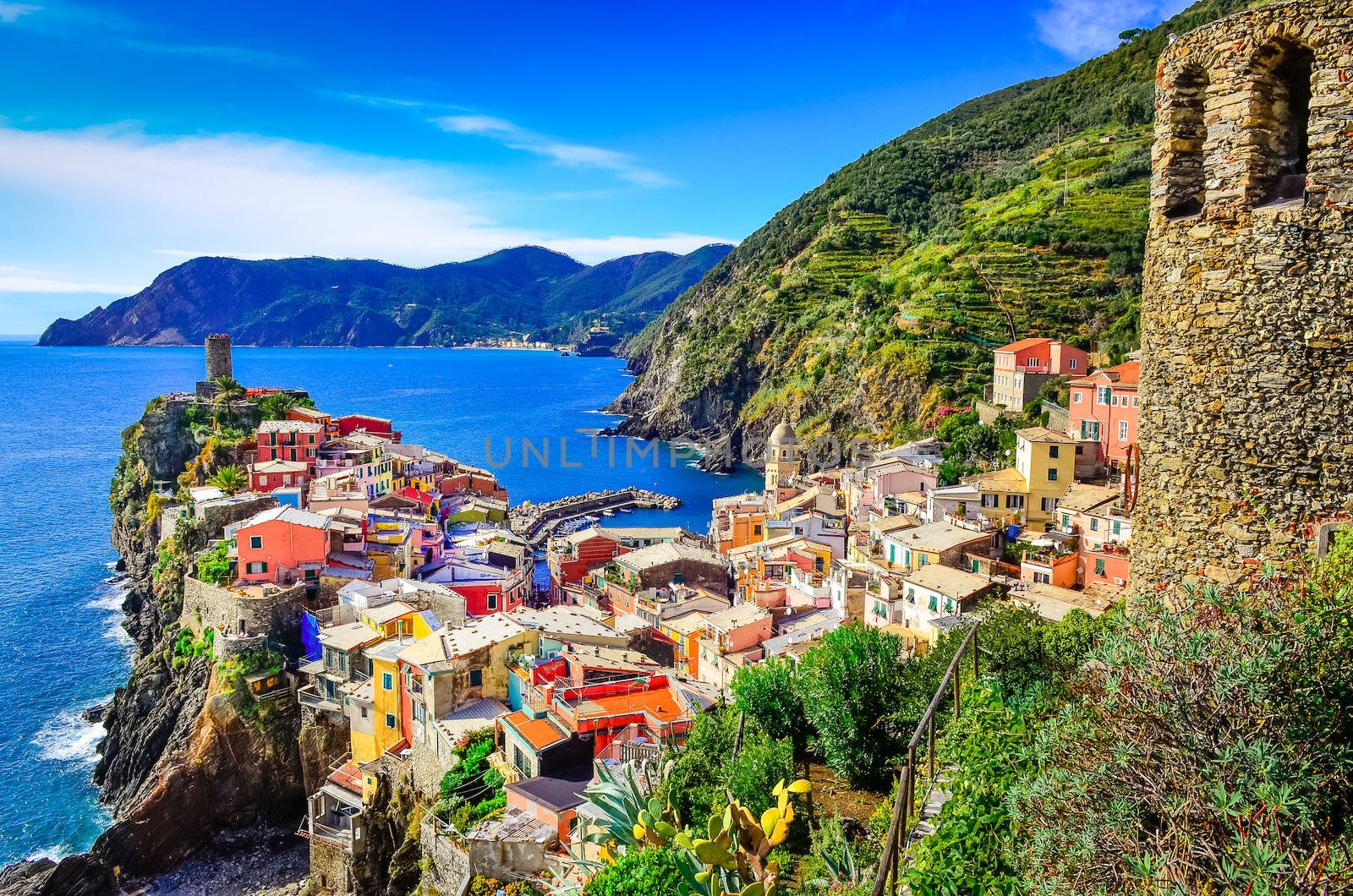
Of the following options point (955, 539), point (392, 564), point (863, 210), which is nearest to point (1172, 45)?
point (955, 539)

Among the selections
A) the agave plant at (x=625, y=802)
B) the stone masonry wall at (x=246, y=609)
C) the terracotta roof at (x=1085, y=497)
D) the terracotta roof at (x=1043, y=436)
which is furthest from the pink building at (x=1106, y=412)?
the stone masonry wall at (x=246, y=609)

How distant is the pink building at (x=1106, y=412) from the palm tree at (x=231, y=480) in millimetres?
33181

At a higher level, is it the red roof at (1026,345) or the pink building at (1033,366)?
the red roof at (1026,345)

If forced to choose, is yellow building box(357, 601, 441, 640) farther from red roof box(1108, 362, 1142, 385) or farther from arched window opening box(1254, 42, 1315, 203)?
red roof box(1108, 362, 1142, 385)

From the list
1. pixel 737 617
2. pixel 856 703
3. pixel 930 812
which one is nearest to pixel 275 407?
pixel 737 617

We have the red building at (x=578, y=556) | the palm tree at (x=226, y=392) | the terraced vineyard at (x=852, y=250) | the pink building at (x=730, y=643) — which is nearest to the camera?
the pink building at (x=730, y=643)

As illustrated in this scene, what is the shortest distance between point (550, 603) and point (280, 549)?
489 inches

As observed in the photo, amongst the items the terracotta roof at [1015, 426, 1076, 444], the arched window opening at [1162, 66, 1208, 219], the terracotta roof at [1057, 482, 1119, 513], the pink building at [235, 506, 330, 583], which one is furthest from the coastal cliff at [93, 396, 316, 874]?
the arched window opening at [1162, 66, 1208, 219]

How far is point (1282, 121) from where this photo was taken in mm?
4969

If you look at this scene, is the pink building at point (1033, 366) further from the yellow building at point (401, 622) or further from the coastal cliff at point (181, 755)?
the coastal cliff at point (181, 755)

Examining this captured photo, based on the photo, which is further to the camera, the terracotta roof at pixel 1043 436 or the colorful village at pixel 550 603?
the terracotta roof at pixel 1043 436

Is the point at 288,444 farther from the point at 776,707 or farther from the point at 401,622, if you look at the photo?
the point at 776,707

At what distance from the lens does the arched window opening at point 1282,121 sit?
4.89 metres

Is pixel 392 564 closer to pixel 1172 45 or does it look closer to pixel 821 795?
pixel 821 795
